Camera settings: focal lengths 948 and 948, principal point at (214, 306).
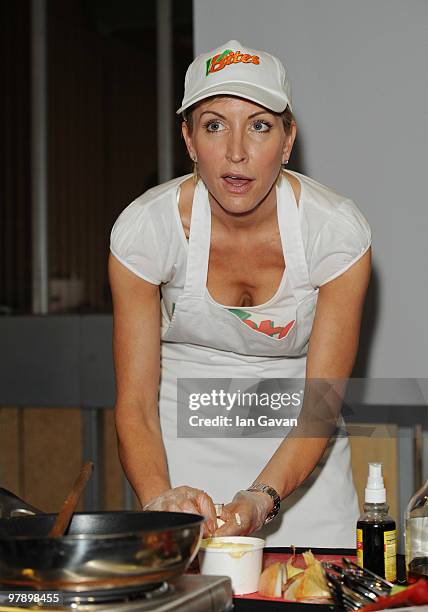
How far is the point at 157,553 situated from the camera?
0.99m

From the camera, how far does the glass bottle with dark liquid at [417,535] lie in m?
1.25

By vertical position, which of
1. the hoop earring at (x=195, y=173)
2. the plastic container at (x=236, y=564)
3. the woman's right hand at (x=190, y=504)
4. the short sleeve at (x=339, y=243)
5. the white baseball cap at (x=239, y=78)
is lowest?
the plastic container at (x=236, y=564)

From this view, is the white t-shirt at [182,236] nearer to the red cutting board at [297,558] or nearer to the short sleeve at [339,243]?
the short sleeve at [339,243]

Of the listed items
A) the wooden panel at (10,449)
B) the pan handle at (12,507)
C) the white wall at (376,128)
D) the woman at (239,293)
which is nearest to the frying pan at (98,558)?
the pan handle at (12,507)

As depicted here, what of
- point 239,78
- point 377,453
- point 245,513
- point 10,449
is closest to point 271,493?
point 245,513

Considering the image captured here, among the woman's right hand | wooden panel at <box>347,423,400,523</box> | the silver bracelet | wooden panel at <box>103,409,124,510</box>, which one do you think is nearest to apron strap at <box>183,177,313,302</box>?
the silver bracelet

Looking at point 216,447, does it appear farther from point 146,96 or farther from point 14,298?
point 146,96

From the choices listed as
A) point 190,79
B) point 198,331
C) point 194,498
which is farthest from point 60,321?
point 194,498

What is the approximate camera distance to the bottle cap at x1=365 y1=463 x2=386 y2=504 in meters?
1.24

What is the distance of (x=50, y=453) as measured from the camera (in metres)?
3.35

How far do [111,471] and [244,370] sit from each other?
1427 millimetres

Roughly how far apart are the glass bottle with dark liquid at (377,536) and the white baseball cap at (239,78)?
0.72m

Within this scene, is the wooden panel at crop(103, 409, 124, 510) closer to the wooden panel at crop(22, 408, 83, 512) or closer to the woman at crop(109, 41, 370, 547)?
the wooden panel at crop(22, 408, 83, 512)

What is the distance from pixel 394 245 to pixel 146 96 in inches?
209
